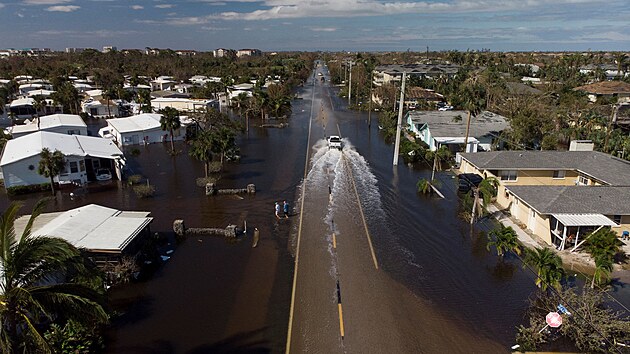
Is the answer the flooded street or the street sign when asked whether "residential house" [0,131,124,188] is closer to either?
the flooded street

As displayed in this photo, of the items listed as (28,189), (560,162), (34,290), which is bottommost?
(28,189)

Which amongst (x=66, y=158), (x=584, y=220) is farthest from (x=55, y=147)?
(x=584, y=220)

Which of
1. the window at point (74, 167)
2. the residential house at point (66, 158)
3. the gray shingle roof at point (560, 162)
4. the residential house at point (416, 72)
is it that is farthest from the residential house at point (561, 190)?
the residential house at point (416, 72)

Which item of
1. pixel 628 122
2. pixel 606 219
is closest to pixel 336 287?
pixel 606 219

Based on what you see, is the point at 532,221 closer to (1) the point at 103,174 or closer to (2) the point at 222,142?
(2) the point at 222,142

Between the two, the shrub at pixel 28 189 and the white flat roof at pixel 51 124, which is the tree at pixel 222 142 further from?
the white flat roof at pixel 51 124

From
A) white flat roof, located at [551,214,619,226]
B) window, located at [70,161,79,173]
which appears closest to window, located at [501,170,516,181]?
white flat roof, located at [551,214,619,226]
